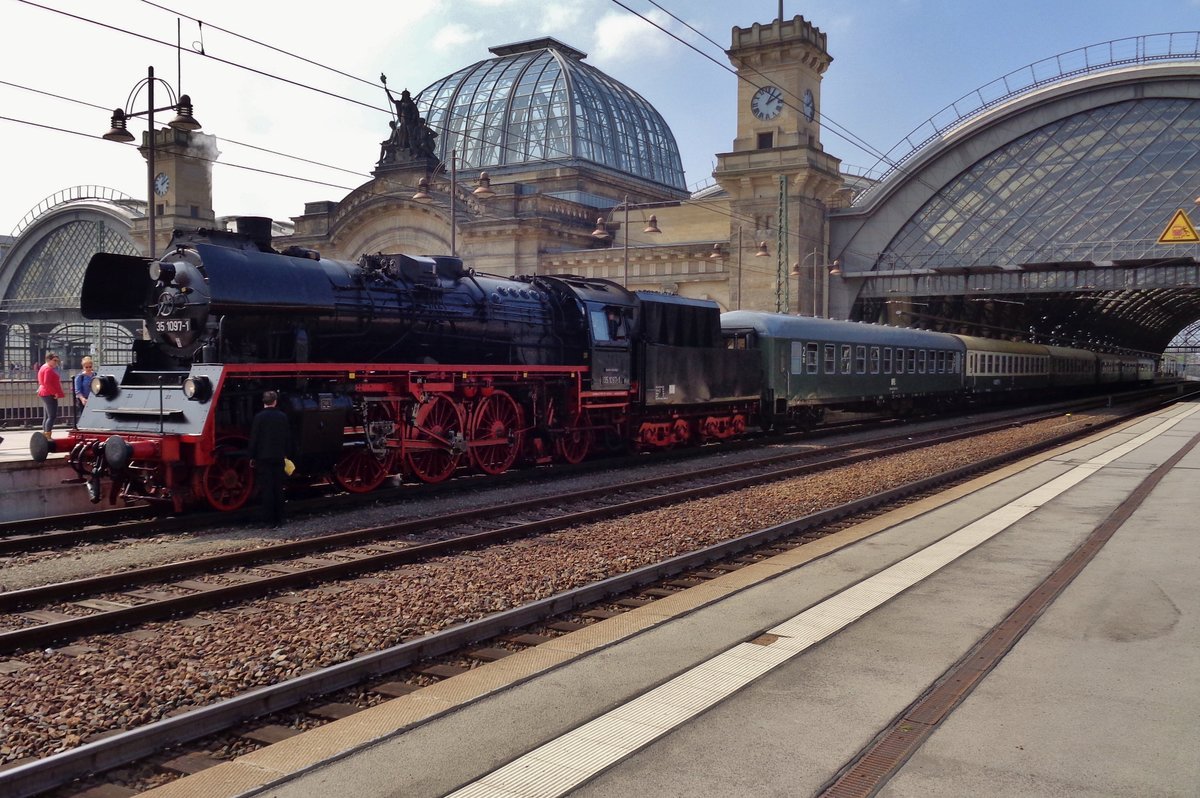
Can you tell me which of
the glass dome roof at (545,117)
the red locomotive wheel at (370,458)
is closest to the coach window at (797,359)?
the red locomotive wheel at (370,458)

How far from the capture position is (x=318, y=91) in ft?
62.5

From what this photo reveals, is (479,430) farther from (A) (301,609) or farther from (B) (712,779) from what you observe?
(B) (712,779)

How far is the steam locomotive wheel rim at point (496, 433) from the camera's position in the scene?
17109mm

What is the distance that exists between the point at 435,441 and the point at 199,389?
4.57 m

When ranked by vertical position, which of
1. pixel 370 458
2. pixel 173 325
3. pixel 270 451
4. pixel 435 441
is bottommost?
pixel 370 458

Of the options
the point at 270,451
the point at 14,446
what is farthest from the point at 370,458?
the point at 14,446

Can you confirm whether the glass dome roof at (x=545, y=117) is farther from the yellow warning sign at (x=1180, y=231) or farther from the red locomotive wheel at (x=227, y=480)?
the red locomotive wheel at (x=227, y=480)

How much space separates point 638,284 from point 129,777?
5450cm

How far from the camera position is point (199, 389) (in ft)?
40.1

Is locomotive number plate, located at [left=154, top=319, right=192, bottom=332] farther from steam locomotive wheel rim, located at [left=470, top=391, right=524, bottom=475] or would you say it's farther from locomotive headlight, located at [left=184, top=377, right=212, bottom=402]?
steam locomotive wheel rim, located at [left=470, top=391, right=524, bottom=475]

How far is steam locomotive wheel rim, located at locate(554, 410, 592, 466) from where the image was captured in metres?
19.4

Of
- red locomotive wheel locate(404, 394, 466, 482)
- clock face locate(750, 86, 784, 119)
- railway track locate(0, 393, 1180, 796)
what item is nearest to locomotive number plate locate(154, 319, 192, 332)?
red locomotive wheel locate(404, 394, 466, 482)

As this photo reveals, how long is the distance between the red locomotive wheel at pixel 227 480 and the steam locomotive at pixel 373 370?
0.02 m

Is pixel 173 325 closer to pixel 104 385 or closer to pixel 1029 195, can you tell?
pixel 104 385
